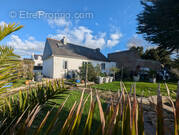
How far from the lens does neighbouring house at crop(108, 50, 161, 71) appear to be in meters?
15.2

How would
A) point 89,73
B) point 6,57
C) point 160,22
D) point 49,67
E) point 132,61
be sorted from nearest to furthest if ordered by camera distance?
point 6,57 → point 160,22 → point 89,73 → point 49,67 → point 132,61

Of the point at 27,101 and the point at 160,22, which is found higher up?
the point at 160,22

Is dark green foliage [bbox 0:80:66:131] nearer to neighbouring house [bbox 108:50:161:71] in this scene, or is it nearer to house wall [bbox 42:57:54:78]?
house wall [bbox 42:57:54:78]

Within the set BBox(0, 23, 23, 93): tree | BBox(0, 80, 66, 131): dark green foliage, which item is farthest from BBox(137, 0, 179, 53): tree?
BBox(0, 23, 23, 93): tree

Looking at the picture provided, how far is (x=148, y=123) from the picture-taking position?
101 inches

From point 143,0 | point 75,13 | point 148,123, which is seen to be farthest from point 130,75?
point 148,123

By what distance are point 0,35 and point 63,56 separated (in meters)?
12.1

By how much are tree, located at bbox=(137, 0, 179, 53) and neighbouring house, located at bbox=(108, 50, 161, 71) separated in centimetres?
533

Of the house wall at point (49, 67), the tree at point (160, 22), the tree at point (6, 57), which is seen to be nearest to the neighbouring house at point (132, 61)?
the tree at point (160, 22)

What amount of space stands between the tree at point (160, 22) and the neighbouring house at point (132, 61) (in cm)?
533

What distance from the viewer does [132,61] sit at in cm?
1541

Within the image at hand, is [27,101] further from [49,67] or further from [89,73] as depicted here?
[49,67]

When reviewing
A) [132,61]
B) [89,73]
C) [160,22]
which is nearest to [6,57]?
[89,73]

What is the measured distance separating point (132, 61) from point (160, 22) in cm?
797
